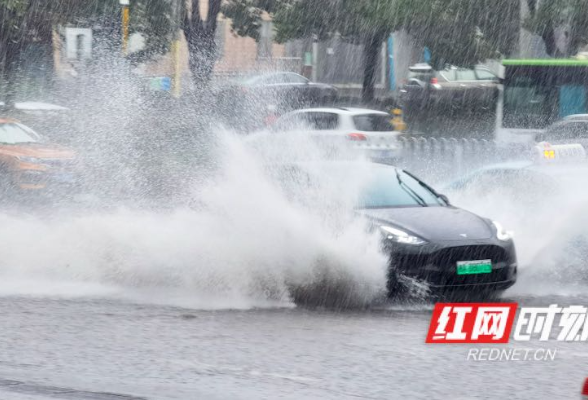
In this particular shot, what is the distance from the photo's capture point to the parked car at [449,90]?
1515 inches

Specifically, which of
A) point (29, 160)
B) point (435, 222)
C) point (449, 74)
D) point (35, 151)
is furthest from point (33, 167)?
point (449, 74)

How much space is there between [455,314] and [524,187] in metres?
4.88

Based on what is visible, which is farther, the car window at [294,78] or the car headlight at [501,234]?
the car window at [294,78]

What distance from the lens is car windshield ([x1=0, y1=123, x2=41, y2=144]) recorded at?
70.2ft

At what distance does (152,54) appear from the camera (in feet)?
106

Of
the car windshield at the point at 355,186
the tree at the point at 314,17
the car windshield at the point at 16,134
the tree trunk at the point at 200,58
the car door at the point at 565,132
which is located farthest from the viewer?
the tree at the point at 314,17

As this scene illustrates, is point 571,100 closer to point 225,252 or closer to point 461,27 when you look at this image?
point 461,27

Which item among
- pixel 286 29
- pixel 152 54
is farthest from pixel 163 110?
pixel 286 29

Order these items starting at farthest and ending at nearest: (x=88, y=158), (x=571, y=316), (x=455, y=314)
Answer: (x=88, y=158)
(x=571, y=316)
(x=455, y=314)

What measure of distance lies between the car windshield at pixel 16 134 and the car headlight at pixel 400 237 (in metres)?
12.2

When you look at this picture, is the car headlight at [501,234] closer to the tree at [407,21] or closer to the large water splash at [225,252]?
the large water splash at [225,252]

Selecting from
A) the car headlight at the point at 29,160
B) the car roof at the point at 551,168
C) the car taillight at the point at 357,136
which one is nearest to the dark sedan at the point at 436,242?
the car roof at the point at 551,168

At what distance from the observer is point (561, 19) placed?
108 feet

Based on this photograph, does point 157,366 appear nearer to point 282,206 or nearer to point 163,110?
point 282,206
